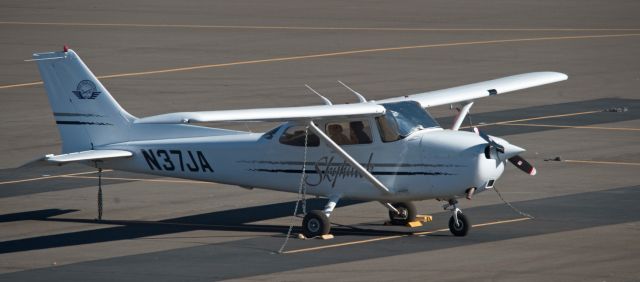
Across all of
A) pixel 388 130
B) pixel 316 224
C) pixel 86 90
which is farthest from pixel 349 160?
pixel 86 90

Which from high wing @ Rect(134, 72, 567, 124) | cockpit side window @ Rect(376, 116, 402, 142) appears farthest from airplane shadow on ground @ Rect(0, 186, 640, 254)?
high wing @ Rect(134, 72, 567, 124)

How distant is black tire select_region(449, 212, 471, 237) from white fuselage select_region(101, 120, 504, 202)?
39 cm

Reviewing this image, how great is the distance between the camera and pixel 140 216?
2333cm

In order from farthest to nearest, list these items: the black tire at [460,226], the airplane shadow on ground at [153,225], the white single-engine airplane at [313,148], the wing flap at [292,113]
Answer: the airplane shadow on ground at [153,225], the black tire at [460,226], the white single-engine airplane at [313,148], the wing flap at [292,113]

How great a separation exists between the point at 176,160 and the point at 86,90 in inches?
80.9

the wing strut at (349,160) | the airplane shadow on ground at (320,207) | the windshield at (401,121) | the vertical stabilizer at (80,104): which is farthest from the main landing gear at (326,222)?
the vertical stabilizer at (80,104)

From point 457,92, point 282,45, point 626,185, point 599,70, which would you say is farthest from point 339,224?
point 282,45

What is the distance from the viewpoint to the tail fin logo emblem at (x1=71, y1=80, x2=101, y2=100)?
2305cm

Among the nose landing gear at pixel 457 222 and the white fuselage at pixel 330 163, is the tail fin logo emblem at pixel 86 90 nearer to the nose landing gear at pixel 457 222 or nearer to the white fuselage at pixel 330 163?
the white fuselage at pixel 330 163

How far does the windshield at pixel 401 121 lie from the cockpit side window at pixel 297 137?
3.60 ft

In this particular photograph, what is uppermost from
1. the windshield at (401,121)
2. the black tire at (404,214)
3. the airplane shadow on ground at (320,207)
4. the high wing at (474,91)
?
the high wing at (474,91)

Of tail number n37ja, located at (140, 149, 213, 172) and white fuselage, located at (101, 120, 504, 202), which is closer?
white fuselage, located at (101, 120, 504, 202)

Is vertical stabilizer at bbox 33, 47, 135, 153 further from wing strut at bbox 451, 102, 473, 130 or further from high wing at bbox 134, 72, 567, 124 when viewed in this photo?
wing strut at bbox 451, 102, 473, 130

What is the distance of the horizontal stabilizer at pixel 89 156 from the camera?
70.1 feet
